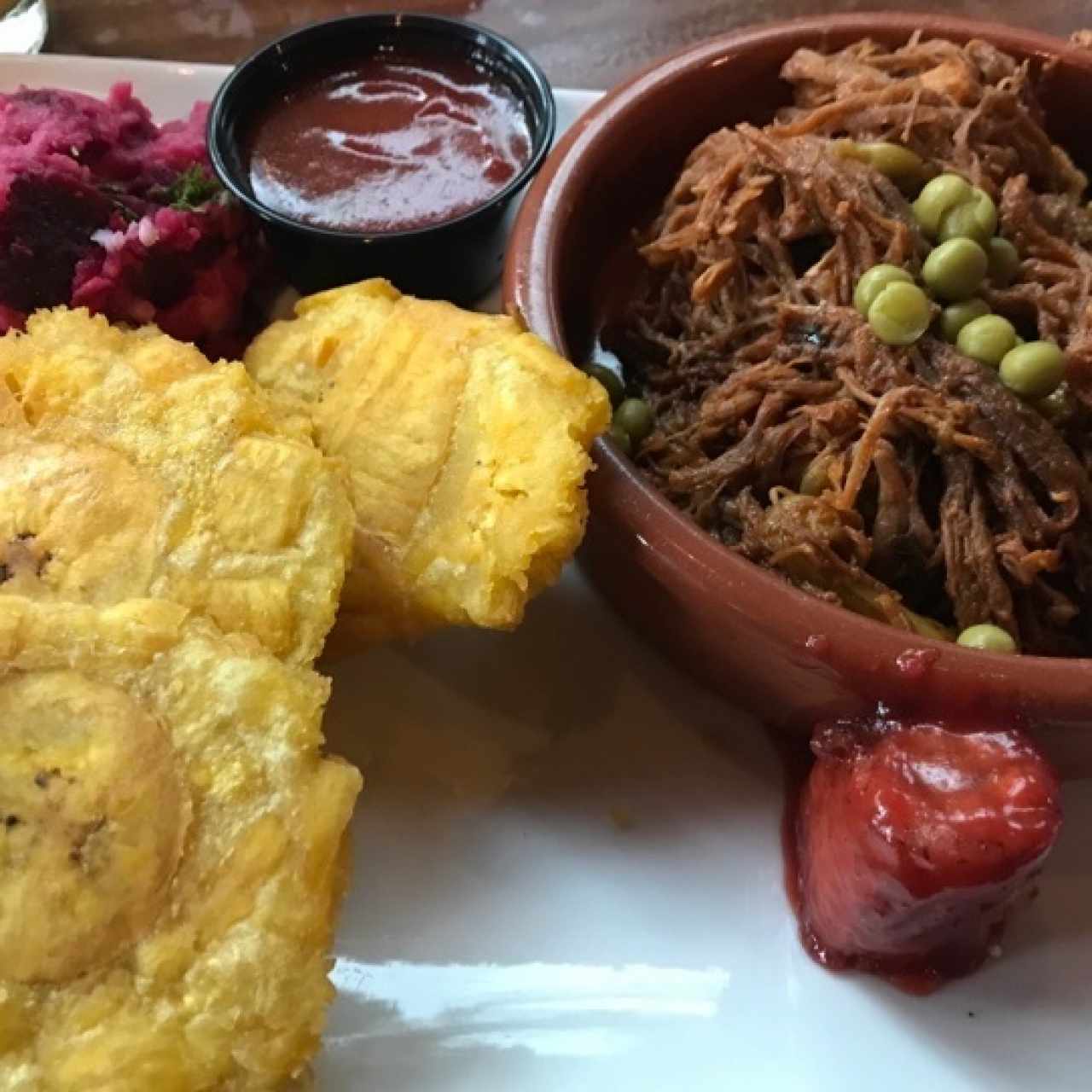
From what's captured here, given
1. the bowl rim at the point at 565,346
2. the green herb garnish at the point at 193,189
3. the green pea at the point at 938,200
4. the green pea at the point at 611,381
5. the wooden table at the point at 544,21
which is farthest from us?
the wooden table at the point at 544,21

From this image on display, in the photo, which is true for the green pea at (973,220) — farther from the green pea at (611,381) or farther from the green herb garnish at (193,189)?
the green herb garnish at (193,189)

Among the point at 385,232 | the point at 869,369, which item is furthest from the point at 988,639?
the point at 385,232

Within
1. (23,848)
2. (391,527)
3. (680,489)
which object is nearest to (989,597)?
(680,489)

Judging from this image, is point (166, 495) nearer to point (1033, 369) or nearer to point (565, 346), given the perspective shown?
point (565, 346)

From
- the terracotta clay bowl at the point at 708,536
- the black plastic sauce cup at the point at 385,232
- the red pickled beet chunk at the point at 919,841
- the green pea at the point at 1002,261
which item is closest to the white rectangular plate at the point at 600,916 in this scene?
the red pickled beet chunk at the point at 919,841

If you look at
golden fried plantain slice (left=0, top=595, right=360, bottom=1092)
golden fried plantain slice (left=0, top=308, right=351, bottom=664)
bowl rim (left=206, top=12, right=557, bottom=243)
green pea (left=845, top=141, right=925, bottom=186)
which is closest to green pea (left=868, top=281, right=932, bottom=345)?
green pea (left=845, top=141, right=925, bottom=186)

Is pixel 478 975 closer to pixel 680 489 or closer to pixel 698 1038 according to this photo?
pixel 698 1038
